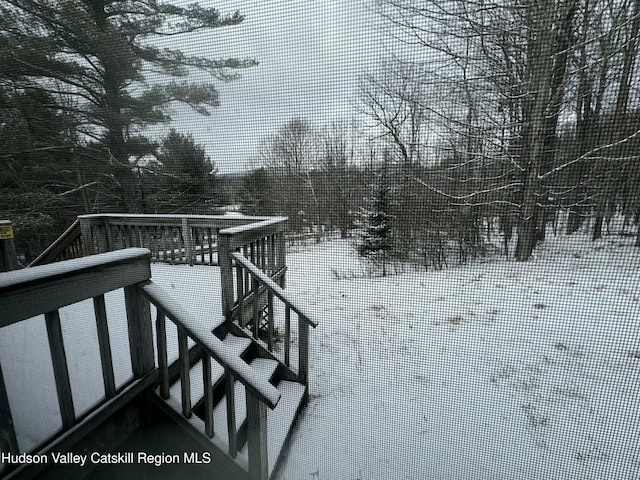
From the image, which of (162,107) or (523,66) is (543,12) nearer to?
(523,66)

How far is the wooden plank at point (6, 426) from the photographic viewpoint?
0.49 m

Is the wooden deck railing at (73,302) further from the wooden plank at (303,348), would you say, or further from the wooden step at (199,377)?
the wooden plank at (303,348)

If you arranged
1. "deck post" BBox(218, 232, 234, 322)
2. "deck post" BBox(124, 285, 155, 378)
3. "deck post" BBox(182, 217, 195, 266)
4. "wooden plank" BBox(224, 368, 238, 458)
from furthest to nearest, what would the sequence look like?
"deck post" BBox(182, 217, 195, 266) < "deck post" BBox(218, 232, 234, 322) < "wooden plank" BBox(224, 368, 238, 458) < "deck post" BBox(124, 285, 155, 378)

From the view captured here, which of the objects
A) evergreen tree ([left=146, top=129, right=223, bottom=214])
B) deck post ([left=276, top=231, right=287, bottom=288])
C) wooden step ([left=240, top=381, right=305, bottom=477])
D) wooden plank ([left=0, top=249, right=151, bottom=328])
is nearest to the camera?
wooden plank ([left=0, top=249, right=151, bottom=328])

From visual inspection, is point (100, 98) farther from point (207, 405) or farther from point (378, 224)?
point (378, 224)

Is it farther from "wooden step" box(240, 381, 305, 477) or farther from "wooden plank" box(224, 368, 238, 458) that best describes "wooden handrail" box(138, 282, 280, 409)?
"wooden step" box(240, 381, 305, 477)

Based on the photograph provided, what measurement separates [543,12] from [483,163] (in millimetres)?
507

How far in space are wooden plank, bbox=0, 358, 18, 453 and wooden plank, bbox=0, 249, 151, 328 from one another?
5.2 inches

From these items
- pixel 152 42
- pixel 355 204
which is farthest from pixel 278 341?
pixel 152 42

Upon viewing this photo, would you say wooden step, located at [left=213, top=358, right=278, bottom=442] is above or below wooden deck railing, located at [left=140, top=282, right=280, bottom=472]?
below

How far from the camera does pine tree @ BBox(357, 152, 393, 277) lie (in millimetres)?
1172

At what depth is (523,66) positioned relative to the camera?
0.94 metres

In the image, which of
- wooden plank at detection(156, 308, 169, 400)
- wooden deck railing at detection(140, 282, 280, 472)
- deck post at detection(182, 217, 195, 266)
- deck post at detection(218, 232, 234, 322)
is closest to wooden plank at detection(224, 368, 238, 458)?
wooden deck railing at detection(140, 282, 280, 472)

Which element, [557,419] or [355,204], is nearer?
[557,419]
